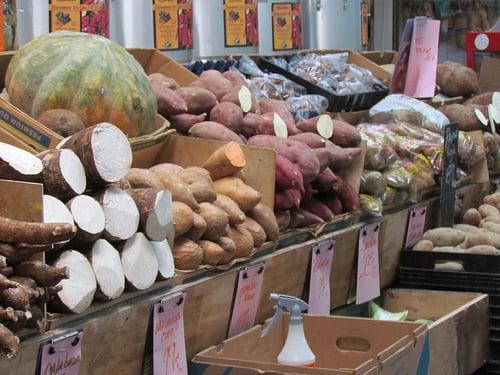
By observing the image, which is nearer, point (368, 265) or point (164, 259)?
point (164, 259)

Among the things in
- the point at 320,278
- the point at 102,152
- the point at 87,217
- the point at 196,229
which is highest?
the point at 102,152

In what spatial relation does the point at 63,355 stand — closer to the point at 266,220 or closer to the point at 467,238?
the point at 266,220

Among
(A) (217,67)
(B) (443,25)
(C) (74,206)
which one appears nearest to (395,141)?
(A) (217,67)

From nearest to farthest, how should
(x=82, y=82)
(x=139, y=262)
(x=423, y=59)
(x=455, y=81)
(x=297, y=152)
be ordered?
(x=139, y=262) → (x=82, y=82) → (x=297, y=152) → (x=423, y=59) → (x=455, y=81)

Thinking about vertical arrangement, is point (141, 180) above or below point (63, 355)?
above

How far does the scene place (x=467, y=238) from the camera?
3307 millimetres

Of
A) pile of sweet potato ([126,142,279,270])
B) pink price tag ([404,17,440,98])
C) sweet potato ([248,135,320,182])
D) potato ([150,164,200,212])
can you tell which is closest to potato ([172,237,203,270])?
pile of sweet potato ([126,142,279,270])

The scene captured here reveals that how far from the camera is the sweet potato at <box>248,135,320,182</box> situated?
2623 millimetres

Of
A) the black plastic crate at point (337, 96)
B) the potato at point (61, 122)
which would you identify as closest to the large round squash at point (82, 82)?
the potato at point (61, 122)

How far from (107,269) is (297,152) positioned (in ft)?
3.14

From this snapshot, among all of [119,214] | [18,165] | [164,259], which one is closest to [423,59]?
[164,259]

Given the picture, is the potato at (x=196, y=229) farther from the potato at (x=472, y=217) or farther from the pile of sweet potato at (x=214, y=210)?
the potato at (x=472, y=217)

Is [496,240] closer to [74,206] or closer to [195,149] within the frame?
[195,149]

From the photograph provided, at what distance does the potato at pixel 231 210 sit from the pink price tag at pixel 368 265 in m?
0.66
